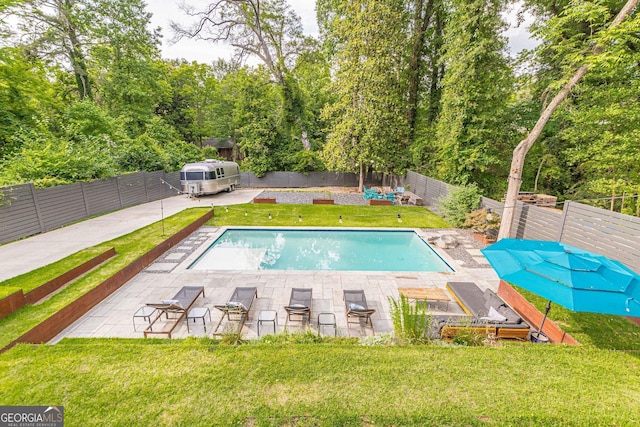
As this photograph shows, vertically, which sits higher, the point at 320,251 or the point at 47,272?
the point at 47,272

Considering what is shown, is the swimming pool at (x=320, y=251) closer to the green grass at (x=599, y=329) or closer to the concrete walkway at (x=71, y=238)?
the green grass at (x=599, y=329)

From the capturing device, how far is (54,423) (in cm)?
289

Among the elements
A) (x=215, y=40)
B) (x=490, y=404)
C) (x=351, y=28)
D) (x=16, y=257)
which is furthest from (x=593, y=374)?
(x=215, y=40)

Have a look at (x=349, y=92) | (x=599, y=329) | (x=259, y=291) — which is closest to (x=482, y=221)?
(x=599, y=329)

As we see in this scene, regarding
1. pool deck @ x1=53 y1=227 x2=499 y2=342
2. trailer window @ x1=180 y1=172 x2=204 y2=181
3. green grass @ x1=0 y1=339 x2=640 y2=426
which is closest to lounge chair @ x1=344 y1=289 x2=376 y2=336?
pool deck @ x1=53 y1=227 x2=499 y2=342

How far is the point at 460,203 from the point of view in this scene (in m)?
13.2

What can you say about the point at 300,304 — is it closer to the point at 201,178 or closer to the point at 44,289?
the point at 44,289

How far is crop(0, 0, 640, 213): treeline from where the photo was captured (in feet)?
35.9

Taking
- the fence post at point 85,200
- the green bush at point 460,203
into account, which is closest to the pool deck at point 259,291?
the green bush at point 460,203

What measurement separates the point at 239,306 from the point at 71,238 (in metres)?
9.10

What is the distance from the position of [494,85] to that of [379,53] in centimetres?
743

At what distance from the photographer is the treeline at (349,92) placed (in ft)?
35.9

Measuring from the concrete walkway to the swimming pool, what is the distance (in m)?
4.04

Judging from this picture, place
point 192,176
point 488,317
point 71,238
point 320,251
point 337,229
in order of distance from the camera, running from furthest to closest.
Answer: point 192,176 → point 337,229 → point 320,251 → point 71,238 → point 488,317
